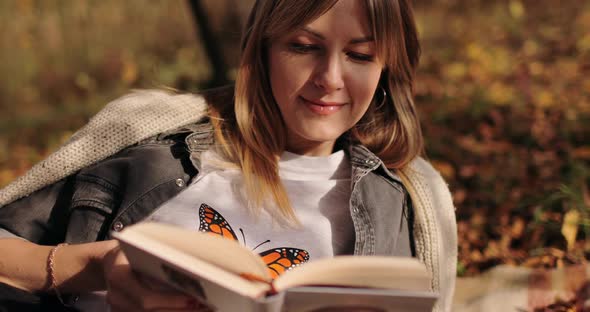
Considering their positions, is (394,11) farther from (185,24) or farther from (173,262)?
(185,24)

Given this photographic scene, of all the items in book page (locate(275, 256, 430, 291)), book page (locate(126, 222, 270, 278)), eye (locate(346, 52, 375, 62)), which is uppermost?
eye (locate(346, 52, 375, 62))

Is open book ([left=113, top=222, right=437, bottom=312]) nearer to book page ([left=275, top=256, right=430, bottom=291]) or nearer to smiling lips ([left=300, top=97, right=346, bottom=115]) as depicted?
book page ([left=275, top=256, right=430, bottom=291])

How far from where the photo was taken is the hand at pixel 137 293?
1378 mm

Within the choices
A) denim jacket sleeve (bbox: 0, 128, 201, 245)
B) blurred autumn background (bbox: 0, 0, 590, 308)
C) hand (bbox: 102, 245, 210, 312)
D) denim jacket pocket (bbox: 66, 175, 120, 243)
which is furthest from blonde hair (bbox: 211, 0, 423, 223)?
blurred autumn background (bbox: 0, 0, 590, 308)

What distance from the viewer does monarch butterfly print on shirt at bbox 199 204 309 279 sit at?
5.98ft

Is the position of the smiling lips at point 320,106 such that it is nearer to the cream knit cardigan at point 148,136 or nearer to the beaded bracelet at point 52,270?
the cream knit cardigan at point 148,136

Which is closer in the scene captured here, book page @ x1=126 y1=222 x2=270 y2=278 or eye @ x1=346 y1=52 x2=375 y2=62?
book page @ x1=126 y1=222 x2=270 y2=278

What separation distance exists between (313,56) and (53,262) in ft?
3.10

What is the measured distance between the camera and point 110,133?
6.45ft

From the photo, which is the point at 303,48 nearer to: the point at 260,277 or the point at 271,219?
the point at 271,219

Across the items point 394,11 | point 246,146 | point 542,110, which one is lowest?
point 542,110

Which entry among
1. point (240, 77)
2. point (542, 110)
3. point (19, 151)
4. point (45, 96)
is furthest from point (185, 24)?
point (240, 77)

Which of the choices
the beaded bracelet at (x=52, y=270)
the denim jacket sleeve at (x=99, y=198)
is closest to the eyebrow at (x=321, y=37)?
the denim jacket sleeve at (x=99, y=198)

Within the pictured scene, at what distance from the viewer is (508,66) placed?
4.59 m
